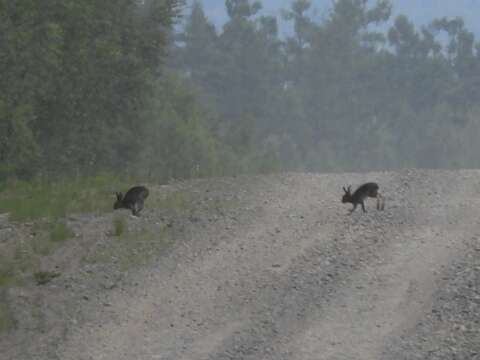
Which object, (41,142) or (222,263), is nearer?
(222,263)

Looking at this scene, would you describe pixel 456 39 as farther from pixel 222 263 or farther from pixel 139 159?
pixel 222 263

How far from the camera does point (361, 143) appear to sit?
109625 millimetres

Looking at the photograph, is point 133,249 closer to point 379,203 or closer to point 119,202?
point 119,202

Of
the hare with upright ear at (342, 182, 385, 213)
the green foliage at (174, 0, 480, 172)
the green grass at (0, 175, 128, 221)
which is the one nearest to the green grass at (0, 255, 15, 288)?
the green grass at (0, 175, 128, 221)

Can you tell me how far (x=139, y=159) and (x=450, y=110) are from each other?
72.6 m

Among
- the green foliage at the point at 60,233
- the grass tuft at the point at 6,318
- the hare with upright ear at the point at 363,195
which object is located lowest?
the grass tuft at the point at 6,318

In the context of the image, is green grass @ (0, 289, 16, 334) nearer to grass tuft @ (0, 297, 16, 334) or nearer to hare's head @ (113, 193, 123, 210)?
grass tuft @ (0, 297, 16, 334)

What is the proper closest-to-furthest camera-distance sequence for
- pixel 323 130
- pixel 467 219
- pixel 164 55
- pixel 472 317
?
pixel 472 317 → pixel 467 219 → pixel 164 55 → pixel 323 130

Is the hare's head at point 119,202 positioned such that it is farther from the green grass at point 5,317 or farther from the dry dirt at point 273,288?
the green grass at point 5,317

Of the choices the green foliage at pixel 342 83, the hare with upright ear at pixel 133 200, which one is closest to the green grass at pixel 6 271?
the hare with upright ear at pixel 133 200

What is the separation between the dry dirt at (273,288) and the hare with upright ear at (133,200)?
265mm

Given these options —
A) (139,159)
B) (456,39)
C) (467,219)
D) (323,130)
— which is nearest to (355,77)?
(323,130)

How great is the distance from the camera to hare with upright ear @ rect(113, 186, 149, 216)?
17797 mm

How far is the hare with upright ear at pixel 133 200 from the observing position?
58.4 ft
